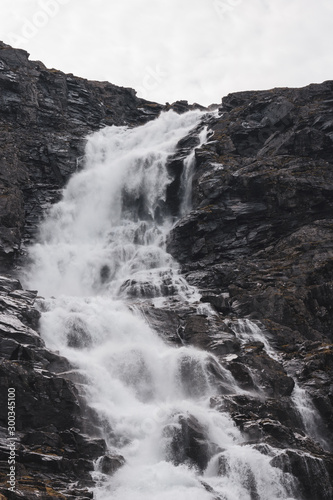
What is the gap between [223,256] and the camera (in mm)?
43438

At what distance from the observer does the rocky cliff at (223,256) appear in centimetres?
1983

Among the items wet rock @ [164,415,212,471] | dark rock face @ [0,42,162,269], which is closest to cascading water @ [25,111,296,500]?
wet rock @ [164,415,212,471]

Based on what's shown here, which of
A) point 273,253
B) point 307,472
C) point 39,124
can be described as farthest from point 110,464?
point 39,124

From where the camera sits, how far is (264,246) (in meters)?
43.3

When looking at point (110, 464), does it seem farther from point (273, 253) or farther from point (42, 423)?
point (273, 253)

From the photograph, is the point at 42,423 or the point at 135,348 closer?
the point at 42,423

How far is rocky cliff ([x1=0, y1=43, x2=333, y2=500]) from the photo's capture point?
19828mm

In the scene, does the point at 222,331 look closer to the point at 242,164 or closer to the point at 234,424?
the point at 234,424

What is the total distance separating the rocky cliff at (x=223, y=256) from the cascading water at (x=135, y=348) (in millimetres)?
685

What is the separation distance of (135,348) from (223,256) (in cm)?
1861

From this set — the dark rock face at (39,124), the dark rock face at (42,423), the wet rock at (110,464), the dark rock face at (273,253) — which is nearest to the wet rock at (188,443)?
the dark rock face at (273,253)

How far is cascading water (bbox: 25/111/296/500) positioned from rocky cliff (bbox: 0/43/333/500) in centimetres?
69

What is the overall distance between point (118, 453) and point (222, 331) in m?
11.7

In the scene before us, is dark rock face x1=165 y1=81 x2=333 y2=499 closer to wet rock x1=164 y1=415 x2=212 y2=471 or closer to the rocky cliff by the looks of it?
the rocky cliff
